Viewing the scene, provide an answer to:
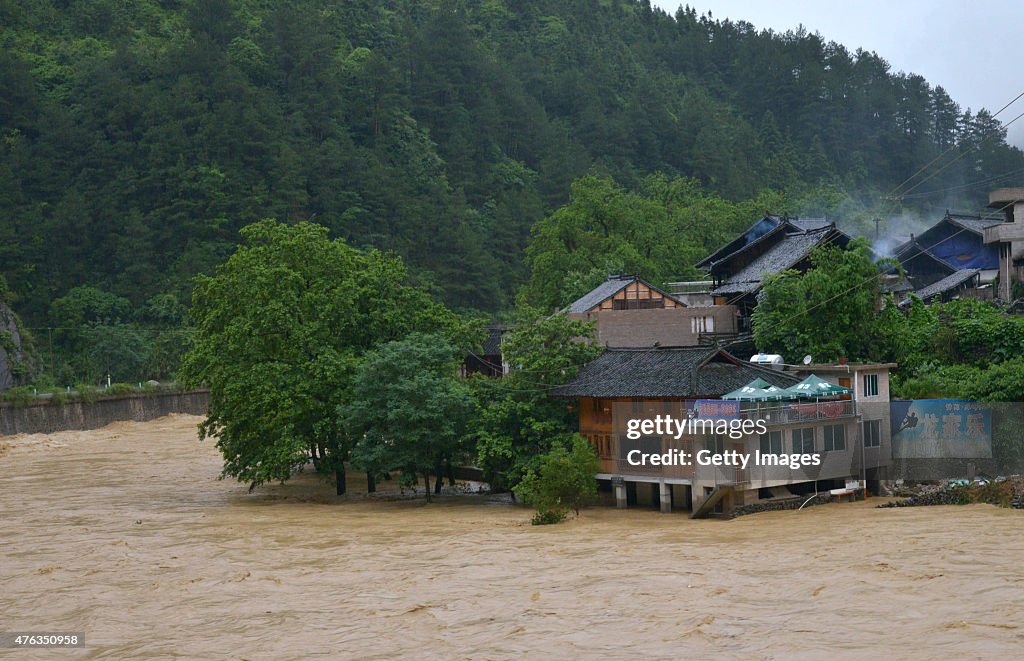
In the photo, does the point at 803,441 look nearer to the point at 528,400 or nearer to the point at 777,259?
the point at 528,400

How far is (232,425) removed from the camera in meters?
40.7

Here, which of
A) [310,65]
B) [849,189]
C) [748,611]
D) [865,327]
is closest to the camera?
[748,611]

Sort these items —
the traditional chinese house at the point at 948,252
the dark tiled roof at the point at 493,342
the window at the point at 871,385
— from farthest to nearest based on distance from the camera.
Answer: the traditional chinese house at the point at 948,252 < the dark tiled roof at the point at 493,342 < the window at the point at 871,385

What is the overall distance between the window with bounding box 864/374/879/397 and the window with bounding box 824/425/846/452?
2.12 m

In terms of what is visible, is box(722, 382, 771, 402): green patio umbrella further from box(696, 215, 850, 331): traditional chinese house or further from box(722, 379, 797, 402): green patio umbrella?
box(696, 215, 850, 331): traditional chinese house

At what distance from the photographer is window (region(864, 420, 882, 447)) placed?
3712 cm

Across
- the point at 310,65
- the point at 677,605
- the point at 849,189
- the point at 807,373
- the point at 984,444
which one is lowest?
the point at 677,605

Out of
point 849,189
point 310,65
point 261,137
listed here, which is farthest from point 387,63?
point 849,189

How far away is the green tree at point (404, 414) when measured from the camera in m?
38.4

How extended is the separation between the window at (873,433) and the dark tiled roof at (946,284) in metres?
23.6

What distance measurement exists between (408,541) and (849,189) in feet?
357

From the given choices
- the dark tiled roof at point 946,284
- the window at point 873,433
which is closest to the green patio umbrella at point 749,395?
the window at point 873,433

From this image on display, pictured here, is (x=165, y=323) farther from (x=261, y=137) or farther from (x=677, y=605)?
(x=677, y=605)

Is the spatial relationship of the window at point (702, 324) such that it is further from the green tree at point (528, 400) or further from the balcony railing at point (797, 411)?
the balcony railing at point (797, 411)
